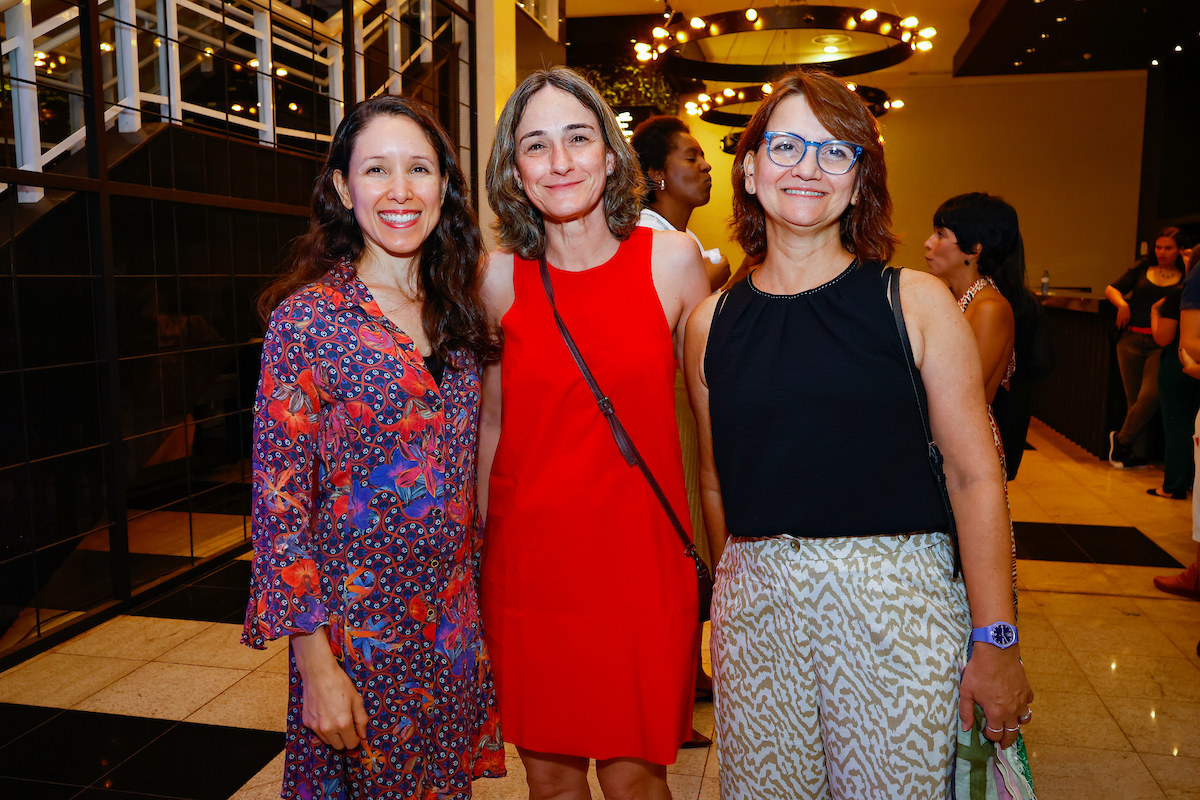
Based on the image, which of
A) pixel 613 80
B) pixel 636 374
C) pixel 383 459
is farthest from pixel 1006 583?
pixel 613 80

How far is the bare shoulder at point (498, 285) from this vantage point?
5.77ft

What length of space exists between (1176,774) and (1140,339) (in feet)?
16.3

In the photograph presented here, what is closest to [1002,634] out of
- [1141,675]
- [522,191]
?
[522,191]

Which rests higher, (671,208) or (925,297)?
(671,208)

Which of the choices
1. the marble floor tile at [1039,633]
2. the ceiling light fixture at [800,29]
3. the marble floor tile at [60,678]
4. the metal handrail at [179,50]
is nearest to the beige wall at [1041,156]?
the ceiling light fixture at [800,29]

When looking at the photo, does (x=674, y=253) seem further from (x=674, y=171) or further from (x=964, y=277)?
(x=674, y=171)

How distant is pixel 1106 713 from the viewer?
2.96 meters

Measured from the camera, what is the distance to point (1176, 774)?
8.45 ft

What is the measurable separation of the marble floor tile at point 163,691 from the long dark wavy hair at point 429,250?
6.91 feet

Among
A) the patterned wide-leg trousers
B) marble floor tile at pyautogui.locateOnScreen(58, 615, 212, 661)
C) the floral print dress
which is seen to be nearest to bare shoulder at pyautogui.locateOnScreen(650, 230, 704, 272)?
the floral print dress

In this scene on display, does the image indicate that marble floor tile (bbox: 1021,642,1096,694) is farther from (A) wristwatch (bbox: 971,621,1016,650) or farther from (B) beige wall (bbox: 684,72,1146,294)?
(B) beige wall (bbox: 684,72,1146,294)

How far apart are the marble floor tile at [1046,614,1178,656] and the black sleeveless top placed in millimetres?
2755

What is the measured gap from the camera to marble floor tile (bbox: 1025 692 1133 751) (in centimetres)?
278

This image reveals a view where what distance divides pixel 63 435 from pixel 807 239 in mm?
3919
